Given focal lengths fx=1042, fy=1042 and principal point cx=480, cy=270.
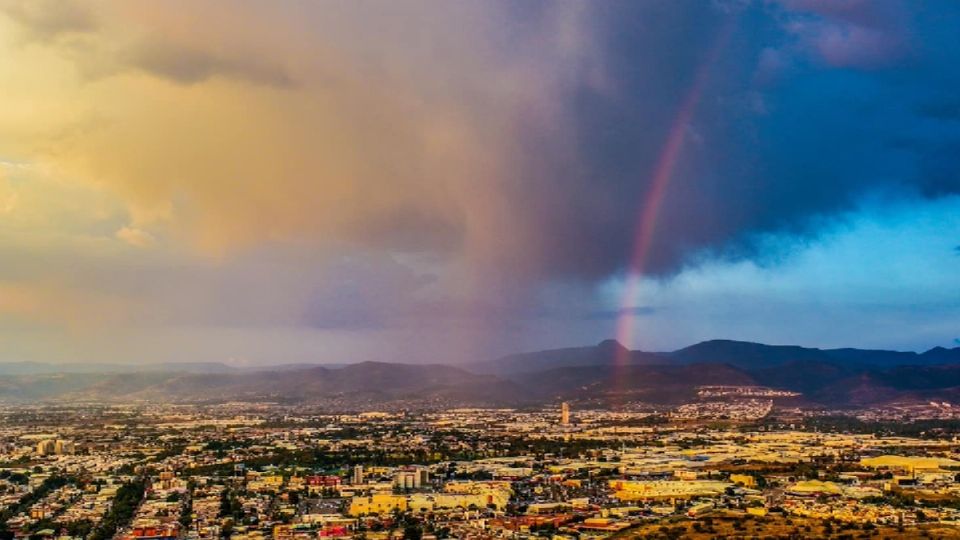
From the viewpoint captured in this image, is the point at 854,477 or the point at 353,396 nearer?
the point at 854,477

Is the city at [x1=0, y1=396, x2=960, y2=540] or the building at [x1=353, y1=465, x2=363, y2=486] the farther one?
the building at [x1=353, y1=465, x2=363, y2=486]

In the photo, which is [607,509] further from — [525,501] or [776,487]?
[776,487]

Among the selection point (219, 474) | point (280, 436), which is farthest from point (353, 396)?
point (219, 474)

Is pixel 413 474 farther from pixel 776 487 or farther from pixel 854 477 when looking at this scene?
pixel 854 477

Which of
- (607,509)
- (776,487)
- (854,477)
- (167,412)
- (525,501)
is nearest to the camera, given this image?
(607,509)

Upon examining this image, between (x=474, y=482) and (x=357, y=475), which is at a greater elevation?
(x=357, y=475)

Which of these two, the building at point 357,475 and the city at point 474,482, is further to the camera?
the building at point 357,475

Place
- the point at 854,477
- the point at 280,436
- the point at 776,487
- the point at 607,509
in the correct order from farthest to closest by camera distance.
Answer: the point at 280,436 → the point at 854,477 → the point at 776,487 → the point at 607,509

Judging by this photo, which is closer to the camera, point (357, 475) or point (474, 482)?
point (474, 482)

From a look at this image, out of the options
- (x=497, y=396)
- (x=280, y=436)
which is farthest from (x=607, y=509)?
(x=497, y=396)
